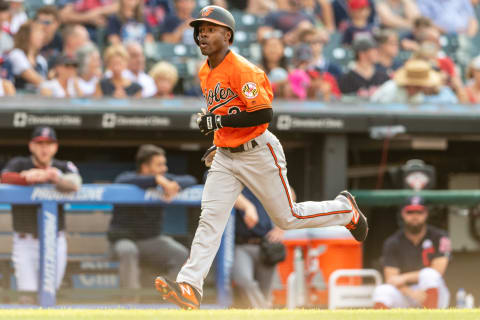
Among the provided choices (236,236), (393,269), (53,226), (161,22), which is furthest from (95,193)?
(161,22)

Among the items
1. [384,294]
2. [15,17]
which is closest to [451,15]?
[15,17]

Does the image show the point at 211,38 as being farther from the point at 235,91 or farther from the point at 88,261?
the point at 88,261

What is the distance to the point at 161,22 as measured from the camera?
9.91 meters

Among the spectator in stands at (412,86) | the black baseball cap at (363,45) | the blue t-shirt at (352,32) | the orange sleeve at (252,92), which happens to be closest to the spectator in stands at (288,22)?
the blue t-shirt at (352,32)

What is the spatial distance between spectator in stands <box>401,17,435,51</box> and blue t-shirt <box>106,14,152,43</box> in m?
3.23

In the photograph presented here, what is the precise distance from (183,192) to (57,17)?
3.59 metres

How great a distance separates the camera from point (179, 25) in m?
9.74

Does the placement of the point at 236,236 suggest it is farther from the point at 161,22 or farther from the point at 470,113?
the point at 161,22

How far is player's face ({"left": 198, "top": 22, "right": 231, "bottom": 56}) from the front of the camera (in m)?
4.23

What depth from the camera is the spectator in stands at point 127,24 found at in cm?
929

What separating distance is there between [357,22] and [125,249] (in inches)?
215

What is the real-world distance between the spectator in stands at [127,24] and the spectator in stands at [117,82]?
1.17 meters

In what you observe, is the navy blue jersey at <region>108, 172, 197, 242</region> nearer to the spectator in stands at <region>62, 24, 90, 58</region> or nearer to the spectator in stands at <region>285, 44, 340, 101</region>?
the spectator in stands at <region>285, 44, 340, 101</region>

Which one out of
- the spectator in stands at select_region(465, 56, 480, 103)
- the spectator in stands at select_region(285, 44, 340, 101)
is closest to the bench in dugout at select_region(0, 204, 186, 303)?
the spectator in stands at select_region(285, 44, 340, 101)
